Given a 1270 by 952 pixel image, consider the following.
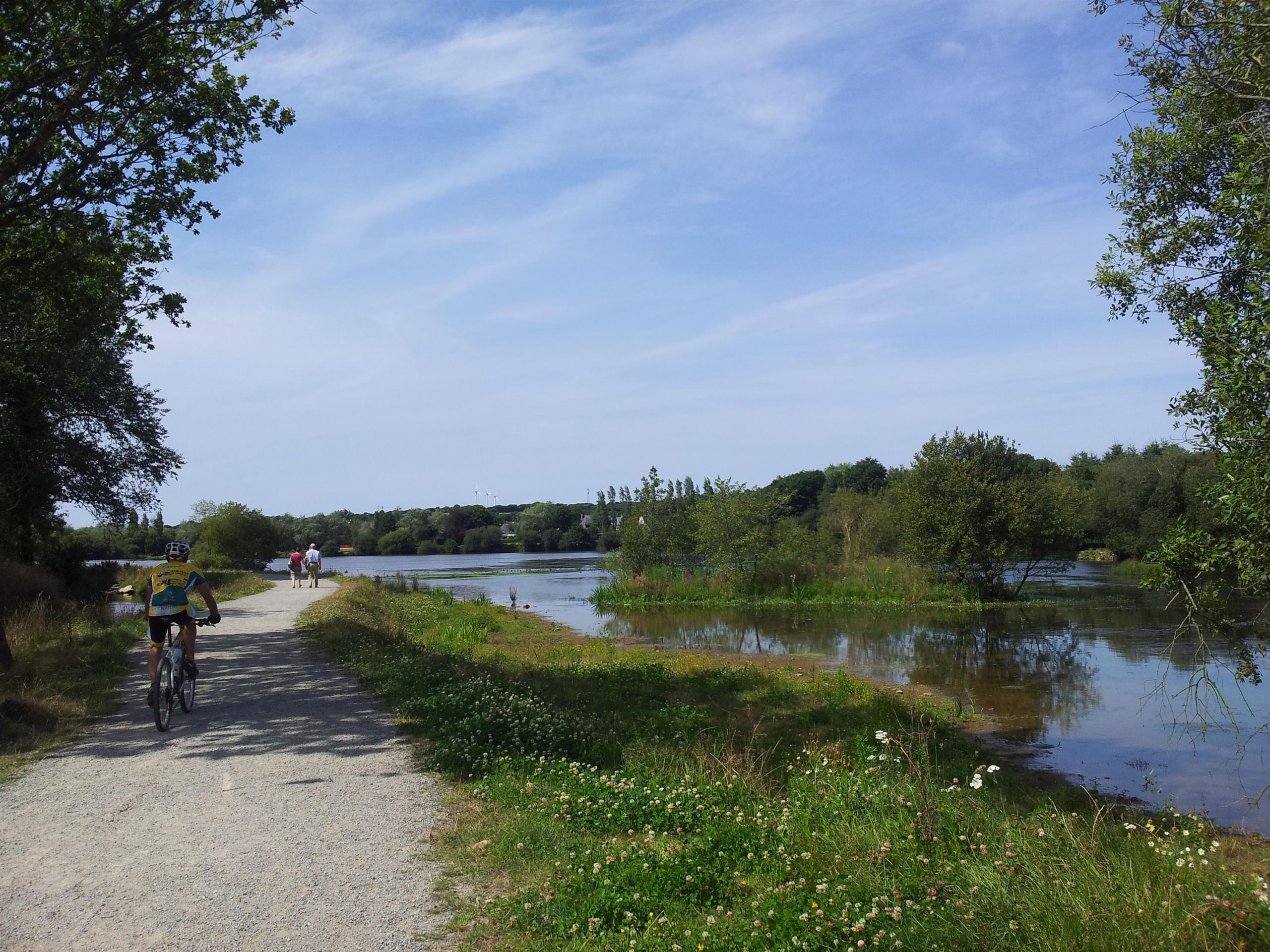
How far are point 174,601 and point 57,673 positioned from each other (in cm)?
448

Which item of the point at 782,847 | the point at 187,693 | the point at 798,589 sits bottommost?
the point at 798,589

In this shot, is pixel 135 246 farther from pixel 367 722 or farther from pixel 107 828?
pixel 107 828

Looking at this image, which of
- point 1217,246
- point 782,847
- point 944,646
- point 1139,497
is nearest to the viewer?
point 782,847

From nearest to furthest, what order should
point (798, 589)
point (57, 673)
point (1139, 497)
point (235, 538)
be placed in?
point (57, 673), point (798, 589), point (235, 538), point (1139, 497)

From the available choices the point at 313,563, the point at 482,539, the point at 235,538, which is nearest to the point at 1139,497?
the point at 313,563

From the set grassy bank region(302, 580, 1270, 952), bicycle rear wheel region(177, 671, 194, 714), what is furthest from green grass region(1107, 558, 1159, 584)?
bicycle rear wheel region(177, 671, 194, 714)

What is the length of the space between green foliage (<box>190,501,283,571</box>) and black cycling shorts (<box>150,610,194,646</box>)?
36306 millimetres

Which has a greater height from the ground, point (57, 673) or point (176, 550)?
point (176, 550)

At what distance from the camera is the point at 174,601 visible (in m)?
9.46

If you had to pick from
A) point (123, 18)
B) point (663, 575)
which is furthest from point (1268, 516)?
point (663, 575)

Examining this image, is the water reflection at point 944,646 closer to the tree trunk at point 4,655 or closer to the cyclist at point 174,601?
the cyclist at point 174,601

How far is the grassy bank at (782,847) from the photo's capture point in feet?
13.1

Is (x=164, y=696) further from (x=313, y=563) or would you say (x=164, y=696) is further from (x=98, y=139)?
(x=313, y=563)

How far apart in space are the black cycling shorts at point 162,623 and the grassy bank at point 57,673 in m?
1.26
